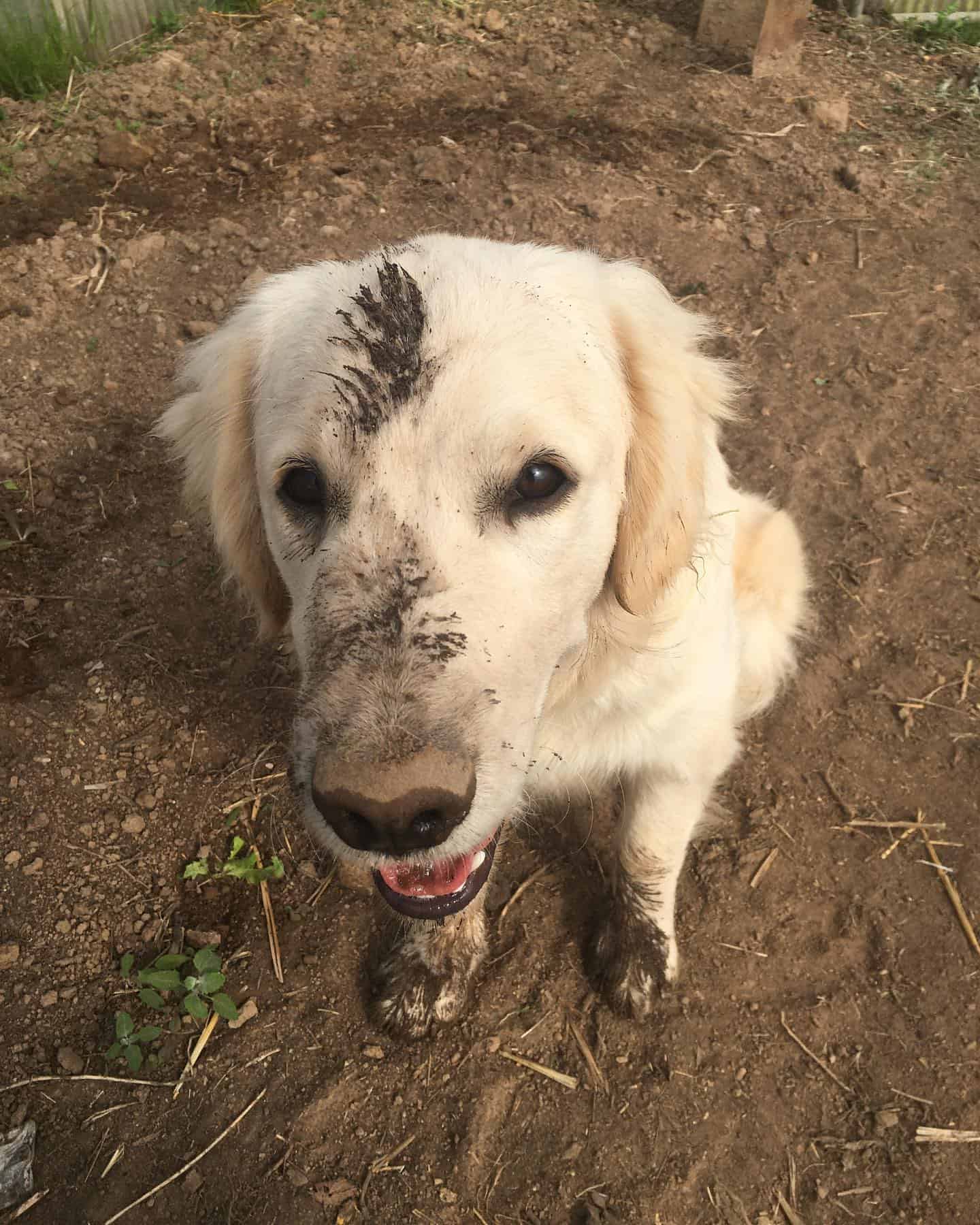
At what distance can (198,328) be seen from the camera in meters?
3.91

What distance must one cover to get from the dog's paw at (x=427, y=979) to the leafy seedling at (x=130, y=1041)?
593mm

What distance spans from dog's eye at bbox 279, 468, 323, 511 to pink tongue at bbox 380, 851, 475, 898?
745 millimetres

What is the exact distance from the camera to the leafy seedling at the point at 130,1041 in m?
2.24

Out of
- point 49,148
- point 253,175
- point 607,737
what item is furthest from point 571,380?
point 49,148

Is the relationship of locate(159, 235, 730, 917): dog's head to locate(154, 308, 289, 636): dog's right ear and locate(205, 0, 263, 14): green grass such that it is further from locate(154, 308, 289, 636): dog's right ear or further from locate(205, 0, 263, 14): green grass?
locate(205, 0, 263, 14): green grass

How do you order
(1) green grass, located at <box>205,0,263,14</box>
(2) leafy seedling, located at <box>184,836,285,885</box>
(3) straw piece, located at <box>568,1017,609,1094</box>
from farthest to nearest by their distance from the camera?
(1) green grass, located at <box>205,0,263,14</box> < (2) leafy seedling, located at <box>184,836,285,885</box> < (3) straw piece, located at <box>568,1017,609,1094</box>

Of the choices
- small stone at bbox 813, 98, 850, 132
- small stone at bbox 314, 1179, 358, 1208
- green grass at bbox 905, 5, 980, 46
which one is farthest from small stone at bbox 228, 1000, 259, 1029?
green grass at bbox 905, 5, 980, 46

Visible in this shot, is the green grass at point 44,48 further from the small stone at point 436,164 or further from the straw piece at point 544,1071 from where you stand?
the straw piece at point 544,1071

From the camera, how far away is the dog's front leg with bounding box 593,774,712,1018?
230 centimetres

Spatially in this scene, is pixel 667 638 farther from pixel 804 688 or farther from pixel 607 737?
pixel 804 688

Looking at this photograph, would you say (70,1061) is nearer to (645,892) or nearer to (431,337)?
(645,892)

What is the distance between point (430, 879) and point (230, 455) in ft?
3.41

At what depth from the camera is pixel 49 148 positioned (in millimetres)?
4617

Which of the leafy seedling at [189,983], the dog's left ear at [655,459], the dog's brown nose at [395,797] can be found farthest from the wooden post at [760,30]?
the leafy seedling at [189,983]
